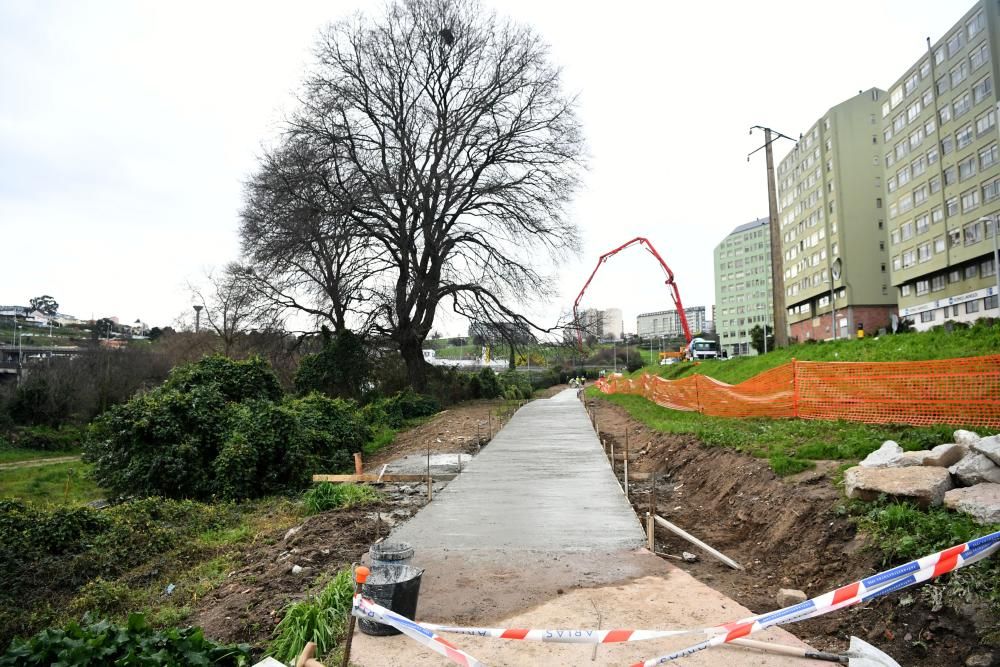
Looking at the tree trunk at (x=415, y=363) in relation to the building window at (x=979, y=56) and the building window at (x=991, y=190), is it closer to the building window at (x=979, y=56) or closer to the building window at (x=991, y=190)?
the building window at (x=991, y=190)

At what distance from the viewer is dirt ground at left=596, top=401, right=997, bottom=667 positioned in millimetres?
4027

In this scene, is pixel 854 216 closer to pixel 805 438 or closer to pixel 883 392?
pixel 883 392

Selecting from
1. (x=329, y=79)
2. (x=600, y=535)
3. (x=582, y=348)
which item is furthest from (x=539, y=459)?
(x=329, y=79)

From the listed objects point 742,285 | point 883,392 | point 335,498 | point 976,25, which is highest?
point 976,25

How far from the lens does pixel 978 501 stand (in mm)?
4867

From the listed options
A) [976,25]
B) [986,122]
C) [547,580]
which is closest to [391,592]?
[547,580]

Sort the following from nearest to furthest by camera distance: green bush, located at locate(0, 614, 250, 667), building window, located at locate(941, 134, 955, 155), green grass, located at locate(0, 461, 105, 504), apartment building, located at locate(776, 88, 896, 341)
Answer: green bush, located at locate(0, 614, 250, 667) < green grass, located at locate(0, 461, 105, 504) < building window, located at locate(941, 134, 955, 155) < apartment building, located at locate(776, 88, 896, 341)

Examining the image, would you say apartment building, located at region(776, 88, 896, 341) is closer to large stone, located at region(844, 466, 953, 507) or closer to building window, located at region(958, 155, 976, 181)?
building window, located at region(958, 155, 976, 181)

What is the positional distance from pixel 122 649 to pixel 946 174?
182ft

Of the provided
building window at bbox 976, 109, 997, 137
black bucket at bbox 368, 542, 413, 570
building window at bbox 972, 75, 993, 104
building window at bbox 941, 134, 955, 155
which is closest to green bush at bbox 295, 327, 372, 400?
black bucket at bbox 368, 542, 413, 570

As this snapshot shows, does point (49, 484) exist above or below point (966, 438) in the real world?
below

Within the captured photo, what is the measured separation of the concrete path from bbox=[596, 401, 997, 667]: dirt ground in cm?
51

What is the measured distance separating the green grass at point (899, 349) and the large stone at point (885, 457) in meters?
6.86

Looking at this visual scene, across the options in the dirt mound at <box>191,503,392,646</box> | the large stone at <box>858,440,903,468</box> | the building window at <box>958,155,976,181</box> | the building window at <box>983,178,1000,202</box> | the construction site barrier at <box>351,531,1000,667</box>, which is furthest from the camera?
the building window at <box>958,155,976,181</box>
